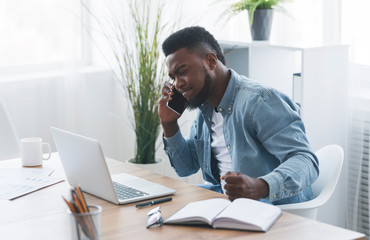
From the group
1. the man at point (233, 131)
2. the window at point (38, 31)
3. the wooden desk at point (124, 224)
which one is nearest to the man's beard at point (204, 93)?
the man at point (233, 131)

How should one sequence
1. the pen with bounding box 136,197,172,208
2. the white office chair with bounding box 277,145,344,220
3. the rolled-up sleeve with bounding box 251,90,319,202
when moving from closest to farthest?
the pen with bounding box 136,197,172,208 < the rolled-up sleeve with bounding box 251,90,319,202 < the white office chair with bounding box 277,145,344,220

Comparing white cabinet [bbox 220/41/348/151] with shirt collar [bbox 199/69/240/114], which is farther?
white cabinet [bbox 220/41/348/151]

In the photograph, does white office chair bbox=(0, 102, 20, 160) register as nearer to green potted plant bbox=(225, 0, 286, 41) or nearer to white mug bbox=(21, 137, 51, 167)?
white mug bbox=(21, 137, 51, 167)

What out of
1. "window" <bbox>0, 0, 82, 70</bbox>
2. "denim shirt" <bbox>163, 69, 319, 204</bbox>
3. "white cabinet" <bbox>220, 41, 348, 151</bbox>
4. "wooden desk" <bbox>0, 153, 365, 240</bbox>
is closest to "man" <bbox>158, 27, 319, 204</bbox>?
"denim shirt" <bbox>163, 69, 319, 204</bbox>

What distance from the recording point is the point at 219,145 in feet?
7.70

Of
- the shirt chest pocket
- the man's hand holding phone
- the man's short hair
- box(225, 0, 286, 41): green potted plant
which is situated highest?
box(225, 0, 286, 41): green potted plant

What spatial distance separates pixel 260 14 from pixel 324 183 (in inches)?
49.1

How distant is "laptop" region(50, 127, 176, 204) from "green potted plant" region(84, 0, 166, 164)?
58.4 inches

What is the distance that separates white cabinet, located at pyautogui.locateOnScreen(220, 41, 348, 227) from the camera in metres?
3.00

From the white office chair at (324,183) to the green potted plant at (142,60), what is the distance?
4.66 ft

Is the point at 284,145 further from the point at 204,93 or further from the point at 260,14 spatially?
the point at 260,14

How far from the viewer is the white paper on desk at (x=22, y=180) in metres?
2.06

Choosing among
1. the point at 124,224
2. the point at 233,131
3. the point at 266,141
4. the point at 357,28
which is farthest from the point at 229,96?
the point at 357,28

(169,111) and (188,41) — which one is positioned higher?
(188,41)
